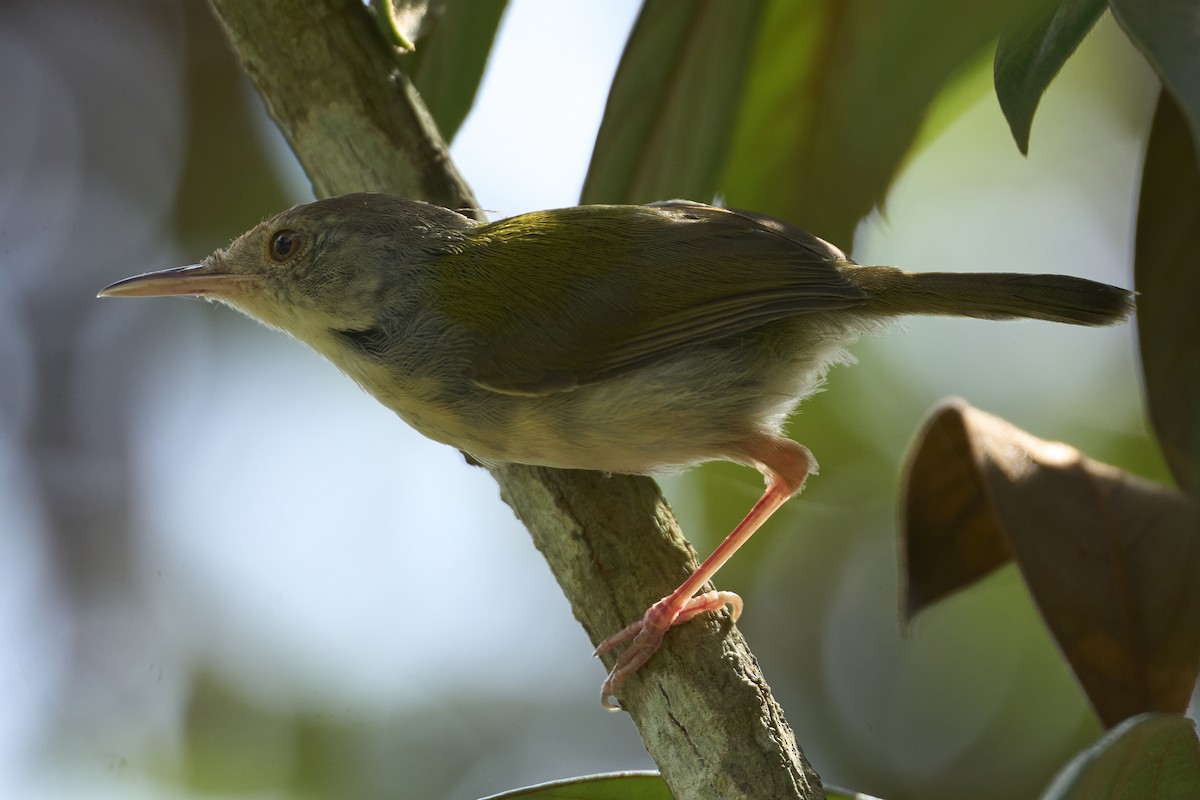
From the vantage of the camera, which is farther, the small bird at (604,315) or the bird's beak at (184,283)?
the bird's beak at (184,283)

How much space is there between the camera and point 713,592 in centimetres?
288

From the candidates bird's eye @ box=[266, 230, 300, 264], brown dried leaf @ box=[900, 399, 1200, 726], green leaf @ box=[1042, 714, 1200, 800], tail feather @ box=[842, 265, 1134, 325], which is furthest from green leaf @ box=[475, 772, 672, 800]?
bird's eye @ box=[266, 230, 300, 264]

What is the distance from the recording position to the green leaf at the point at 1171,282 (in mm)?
2680

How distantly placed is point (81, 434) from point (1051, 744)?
16.3 ft

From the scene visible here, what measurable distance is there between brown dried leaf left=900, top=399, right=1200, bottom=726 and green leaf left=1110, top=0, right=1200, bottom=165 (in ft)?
3.52

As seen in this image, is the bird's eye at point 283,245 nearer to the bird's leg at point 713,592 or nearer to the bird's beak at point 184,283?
the bird's beak at point 184,283

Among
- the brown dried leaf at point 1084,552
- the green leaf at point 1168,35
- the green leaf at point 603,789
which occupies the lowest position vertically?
the green leaf at point 603,789

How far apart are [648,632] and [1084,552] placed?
41.9 inches

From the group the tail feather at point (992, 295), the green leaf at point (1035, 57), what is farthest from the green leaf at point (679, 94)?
the green leaf at point (1035, 57)

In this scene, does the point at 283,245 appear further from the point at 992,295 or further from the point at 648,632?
the point at 992,295

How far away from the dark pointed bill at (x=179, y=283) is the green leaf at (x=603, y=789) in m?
1.74

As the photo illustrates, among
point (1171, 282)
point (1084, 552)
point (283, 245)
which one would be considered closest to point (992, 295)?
point (1171, 282)

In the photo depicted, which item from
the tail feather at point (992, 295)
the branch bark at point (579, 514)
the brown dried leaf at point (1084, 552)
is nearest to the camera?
→ the branch bark at point (579, 514)

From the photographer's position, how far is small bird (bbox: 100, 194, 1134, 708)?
118 inches
